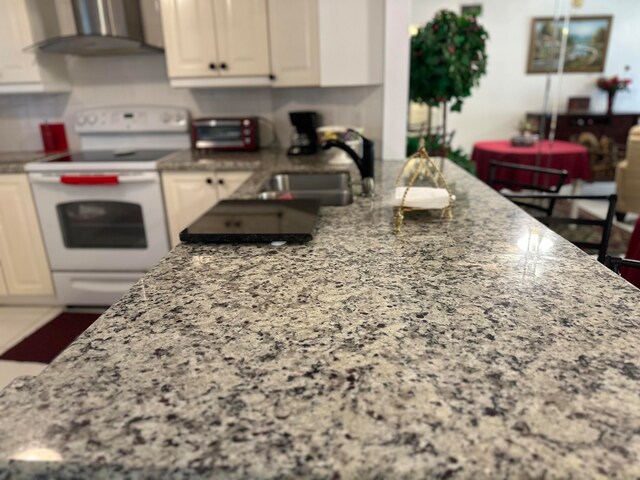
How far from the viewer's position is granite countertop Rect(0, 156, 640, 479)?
483 millimetres

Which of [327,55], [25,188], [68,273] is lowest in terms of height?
[68,273]

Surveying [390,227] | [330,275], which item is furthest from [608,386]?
[390,227]

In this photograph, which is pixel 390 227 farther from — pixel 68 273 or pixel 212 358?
pixel 68 273

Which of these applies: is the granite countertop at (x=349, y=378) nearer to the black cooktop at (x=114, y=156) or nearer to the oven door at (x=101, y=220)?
the oven door at (x=101, y=220)

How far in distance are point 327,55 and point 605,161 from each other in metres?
3.90

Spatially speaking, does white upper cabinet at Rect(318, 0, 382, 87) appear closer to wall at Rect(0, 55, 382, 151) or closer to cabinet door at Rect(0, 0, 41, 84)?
wall at Rect(0, 55, 382, 151)

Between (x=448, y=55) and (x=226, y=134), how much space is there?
1.39m

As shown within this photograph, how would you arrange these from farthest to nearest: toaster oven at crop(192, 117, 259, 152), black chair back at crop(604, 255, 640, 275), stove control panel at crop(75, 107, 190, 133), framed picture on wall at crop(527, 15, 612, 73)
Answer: framed picture on wall at crop(527, 15, 612, 73), stove control panel at crop(75, 107, 190, 133), toaster oven at crop(192, 117, 259, 152), black chair back at crop(604, 255, 640, 275)

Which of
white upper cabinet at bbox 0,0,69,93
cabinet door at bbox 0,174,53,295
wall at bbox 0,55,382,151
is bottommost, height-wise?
cabinet door at bbox 0,174,53,295

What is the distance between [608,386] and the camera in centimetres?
59

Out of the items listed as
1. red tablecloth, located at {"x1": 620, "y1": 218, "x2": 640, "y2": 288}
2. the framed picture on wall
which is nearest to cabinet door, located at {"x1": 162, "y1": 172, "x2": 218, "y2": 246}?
red tablecloth, located at {"x1": 620, "y1": 218, "x2": 640, "y2": 288}

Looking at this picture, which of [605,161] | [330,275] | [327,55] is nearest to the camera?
[330,275]

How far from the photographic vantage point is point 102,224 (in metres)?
2.71

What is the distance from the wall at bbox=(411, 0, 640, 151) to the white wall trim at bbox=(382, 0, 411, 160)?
322cm
